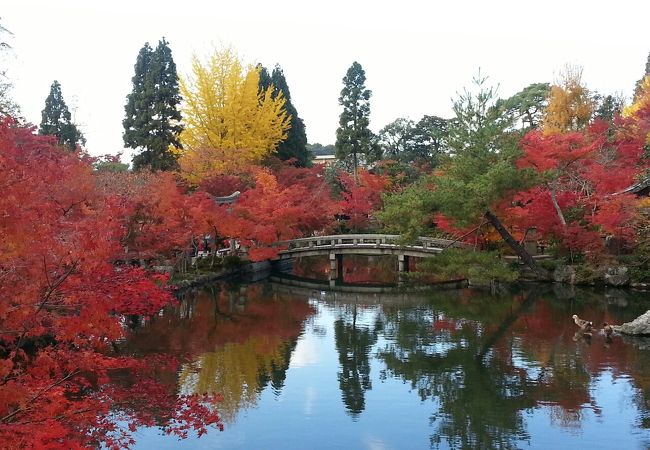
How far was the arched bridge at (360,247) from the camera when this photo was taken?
29.7 meters

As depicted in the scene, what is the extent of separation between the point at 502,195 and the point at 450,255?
3776mm

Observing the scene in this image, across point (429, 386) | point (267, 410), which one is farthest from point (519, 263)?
point (267, 410)

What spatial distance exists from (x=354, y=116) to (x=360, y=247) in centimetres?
1613

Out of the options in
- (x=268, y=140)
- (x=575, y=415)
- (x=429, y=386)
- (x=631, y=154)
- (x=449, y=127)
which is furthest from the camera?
(x=268, y=140)

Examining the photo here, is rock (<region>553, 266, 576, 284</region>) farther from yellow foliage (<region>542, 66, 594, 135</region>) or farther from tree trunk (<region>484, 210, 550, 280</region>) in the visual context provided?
yellow foliage (<region>542, 66, 594, 135</region>)

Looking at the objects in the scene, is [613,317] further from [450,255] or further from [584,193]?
[584,193]

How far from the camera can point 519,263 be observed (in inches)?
1117

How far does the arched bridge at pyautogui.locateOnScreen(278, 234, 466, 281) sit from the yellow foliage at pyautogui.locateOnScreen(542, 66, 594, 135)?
17075mm

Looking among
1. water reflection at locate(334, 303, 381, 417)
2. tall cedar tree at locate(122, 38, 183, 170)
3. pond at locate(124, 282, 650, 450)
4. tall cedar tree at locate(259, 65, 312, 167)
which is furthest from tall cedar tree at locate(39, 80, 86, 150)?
water reflection at locate(334, 303, 381, 417)

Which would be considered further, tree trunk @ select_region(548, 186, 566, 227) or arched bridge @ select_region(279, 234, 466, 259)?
arched bridge @ select_region(279, 234, 466, 259)

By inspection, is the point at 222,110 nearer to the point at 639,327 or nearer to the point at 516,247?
the point at 516,247

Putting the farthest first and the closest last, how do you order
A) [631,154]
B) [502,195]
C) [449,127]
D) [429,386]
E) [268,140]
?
[268,140] → [631,154] → [449,127] → [502,195] → [429,386]

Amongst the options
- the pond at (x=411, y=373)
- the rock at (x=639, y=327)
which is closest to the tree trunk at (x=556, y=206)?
the pond at (x=411, y=373)

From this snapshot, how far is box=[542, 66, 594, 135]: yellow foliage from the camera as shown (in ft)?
136
